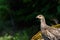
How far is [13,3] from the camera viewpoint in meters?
21.6

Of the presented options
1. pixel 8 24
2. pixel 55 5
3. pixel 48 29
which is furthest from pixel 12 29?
pixel 48 29

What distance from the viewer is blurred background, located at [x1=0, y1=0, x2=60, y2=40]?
17.6 m

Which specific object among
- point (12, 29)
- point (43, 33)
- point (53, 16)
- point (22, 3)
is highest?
point (22, 3)

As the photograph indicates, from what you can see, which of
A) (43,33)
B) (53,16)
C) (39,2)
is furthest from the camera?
(39,2)

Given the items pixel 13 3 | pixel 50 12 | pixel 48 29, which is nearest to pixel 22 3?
pixel 13 3

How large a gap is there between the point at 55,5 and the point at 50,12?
1.40ft

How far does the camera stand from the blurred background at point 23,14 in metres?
17.6

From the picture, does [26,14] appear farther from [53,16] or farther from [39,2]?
[53,16]

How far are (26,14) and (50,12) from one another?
2244 mm

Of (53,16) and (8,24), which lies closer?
(53,16)

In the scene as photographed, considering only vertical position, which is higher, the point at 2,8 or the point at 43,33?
the point at 2,8

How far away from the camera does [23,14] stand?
2003cm

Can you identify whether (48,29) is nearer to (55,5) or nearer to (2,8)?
(55,5)

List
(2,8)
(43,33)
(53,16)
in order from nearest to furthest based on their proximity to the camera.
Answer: (43,33), (53,16), (2,8)
